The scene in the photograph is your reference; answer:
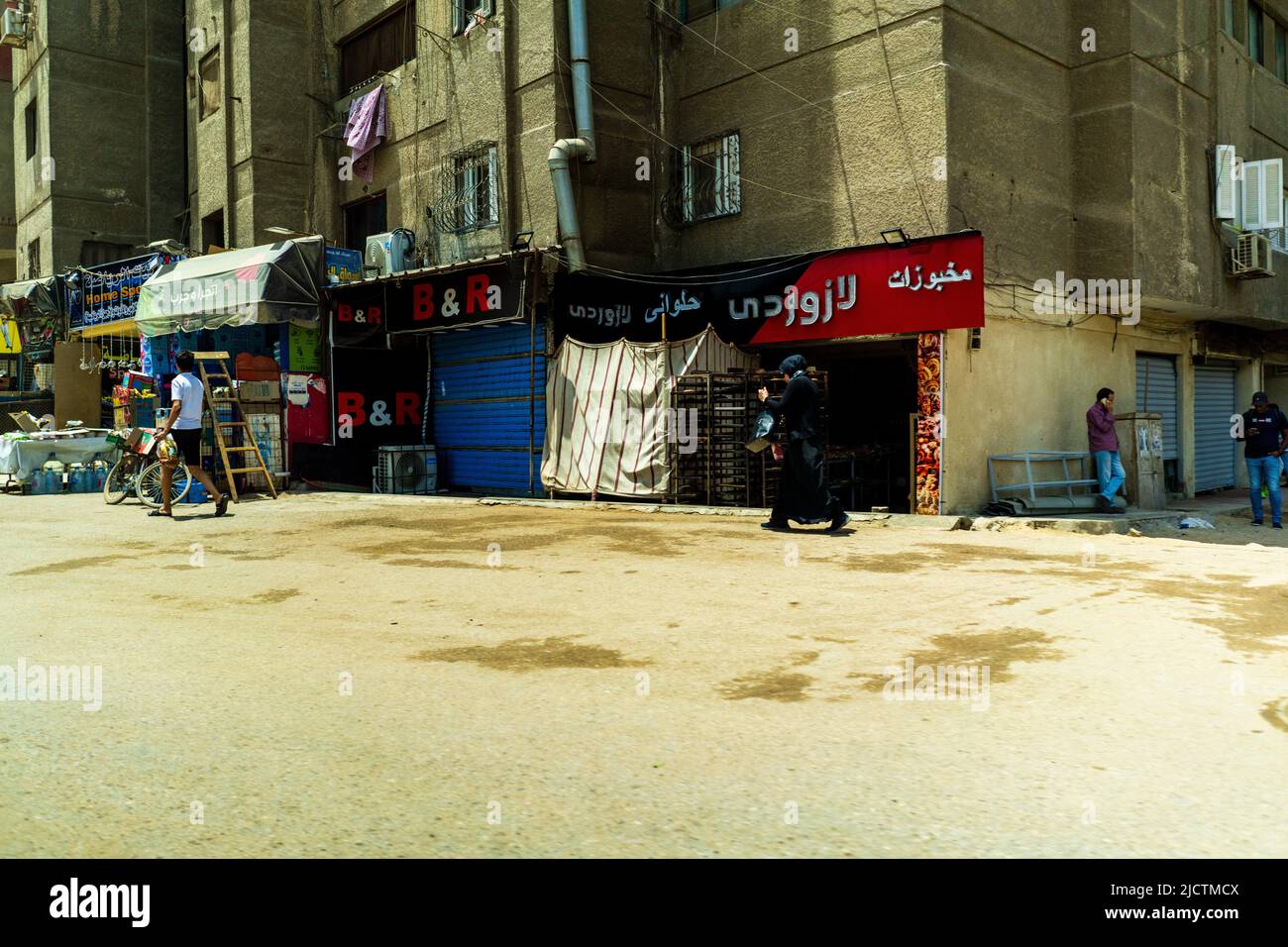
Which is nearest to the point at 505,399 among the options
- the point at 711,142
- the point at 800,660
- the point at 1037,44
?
the point at 711,142

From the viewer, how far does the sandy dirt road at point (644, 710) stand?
3.21 m

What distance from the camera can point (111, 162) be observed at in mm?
27531

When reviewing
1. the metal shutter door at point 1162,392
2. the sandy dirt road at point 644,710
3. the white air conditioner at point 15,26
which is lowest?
the sandy dirt road at point 644,710

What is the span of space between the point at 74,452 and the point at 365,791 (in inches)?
702

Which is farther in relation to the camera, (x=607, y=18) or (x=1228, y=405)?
(x=1228, y=405)

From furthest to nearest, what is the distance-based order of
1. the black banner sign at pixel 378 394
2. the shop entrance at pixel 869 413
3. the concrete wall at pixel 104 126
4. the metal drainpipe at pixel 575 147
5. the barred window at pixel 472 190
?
the concrete wall at pixel 104 126, the black banner sign at pixel 378 394, the barred window at pixel 472 190, the metal drainpipe at pixel 575 147, the shop entrance at pixel 869 413

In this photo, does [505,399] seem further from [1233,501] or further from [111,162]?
[111,162]

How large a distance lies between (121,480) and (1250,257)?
20152 millimetres

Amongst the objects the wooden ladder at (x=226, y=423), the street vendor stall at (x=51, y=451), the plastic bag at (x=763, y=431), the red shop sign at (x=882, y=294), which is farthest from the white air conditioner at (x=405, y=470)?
the plastic bag at (x=763, y=431)

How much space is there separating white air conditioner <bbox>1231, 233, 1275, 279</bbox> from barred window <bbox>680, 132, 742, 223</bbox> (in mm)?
9750

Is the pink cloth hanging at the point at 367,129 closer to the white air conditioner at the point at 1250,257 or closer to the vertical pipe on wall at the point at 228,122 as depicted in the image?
the vertical pipe on wall at the point at 228,122

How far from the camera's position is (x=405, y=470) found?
1842 cm

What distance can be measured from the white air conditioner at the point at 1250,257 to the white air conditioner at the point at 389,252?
15.6m

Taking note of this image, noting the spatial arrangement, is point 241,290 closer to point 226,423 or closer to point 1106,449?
point 226,423
